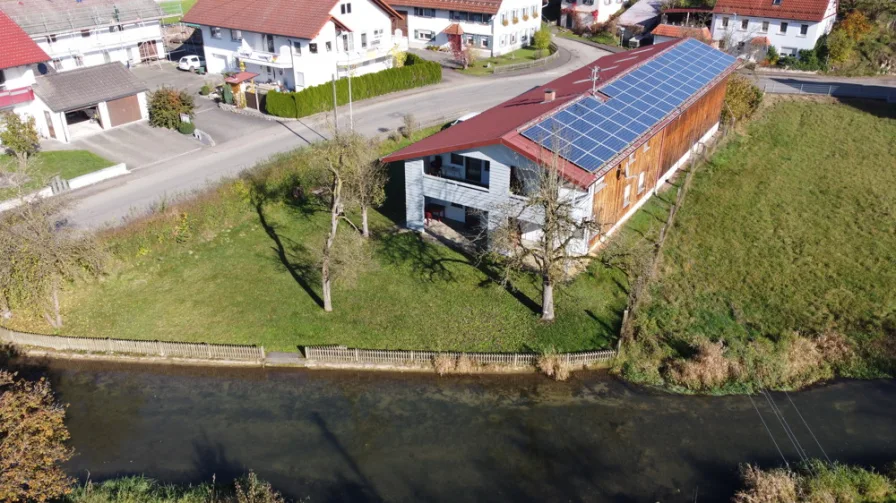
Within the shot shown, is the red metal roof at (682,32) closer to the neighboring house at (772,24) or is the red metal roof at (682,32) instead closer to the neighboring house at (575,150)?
the neighboring house at (772,24)

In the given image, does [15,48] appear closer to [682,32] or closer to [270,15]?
[270,15]

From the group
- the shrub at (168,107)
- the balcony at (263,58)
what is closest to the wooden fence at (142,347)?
the shrub at (168,107)

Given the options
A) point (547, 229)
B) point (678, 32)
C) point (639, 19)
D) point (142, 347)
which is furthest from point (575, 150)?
point (639, 19)

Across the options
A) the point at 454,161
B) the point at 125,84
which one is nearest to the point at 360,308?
the point at 454,161

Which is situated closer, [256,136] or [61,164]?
[61,164]

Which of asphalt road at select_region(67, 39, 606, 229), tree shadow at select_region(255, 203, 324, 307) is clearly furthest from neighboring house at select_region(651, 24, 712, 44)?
tree shadow at select_region(255, 203, 324, 307)
